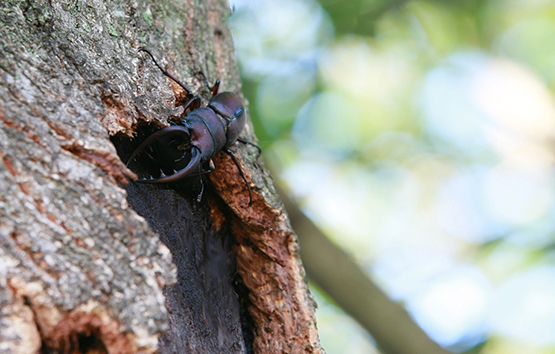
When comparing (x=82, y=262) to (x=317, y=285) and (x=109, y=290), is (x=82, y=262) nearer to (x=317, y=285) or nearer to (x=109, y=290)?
(x=109, y=290)

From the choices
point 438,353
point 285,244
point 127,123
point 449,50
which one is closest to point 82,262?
point 127,123

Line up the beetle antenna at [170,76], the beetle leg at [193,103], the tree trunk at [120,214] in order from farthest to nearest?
the beetle leg at [193,103]
the beetle antenna at [170,76]
the tree trunk at [120,214]

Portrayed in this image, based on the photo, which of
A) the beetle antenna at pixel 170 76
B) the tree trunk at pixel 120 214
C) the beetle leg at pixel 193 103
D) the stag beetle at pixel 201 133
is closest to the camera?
the tree trunk at pixel 120 214

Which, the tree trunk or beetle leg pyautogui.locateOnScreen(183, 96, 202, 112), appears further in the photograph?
beetle leg pyautogui.locateOnScreen(183, 96, 202, 112)

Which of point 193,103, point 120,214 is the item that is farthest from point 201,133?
point 120,214

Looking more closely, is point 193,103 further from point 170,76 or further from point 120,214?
point 120,214
